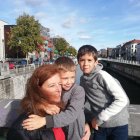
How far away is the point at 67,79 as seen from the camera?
239 cm

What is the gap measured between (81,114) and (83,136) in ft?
0.67

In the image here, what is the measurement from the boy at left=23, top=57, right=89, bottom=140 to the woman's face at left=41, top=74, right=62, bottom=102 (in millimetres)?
177

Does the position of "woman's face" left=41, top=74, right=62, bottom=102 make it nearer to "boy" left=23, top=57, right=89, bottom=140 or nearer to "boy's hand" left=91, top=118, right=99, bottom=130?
"boy" left=23, top=57, right=89, bottom=140

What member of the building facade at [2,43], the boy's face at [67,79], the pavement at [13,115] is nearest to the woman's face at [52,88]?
the boy's face at [67,79]

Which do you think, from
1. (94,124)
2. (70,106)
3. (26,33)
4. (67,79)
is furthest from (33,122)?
(26,33)

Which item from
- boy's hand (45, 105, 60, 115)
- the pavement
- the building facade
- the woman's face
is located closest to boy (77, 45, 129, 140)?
the pavement

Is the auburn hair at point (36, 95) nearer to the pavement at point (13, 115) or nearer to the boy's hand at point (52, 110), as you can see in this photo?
the boy's hand at point (52, 110)

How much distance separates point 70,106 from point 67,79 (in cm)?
23

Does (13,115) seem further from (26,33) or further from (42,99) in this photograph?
(26,33)

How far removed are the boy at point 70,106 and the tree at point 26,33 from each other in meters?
41.2

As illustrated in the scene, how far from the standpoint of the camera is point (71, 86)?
245 cm

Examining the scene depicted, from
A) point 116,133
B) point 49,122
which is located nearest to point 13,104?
point 116,133

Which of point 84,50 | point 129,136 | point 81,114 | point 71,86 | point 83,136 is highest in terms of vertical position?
point 84,50

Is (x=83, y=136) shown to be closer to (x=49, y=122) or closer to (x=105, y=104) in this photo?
(x=105, y=104)
